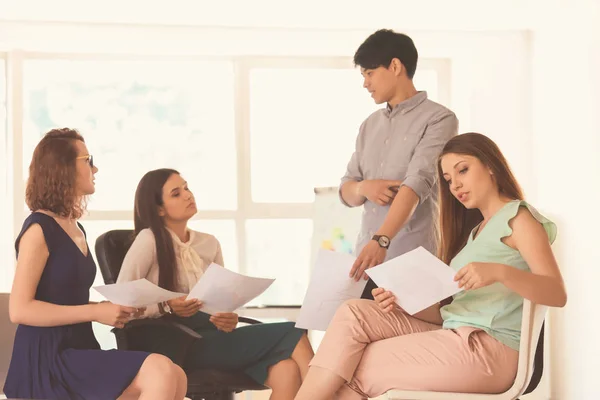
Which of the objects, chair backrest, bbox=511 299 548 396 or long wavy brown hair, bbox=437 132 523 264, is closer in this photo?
chair backrest, bbox=511 299 548 396

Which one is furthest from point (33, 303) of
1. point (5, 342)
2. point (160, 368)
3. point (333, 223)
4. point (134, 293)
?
point (333, 223)

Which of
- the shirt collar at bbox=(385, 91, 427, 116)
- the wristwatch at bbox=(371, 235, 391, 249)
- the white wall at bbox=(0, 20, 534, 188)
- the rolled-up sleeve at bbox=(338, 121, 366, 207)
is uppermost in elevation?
the white wall at bbox=(0, 20, 534, 188)

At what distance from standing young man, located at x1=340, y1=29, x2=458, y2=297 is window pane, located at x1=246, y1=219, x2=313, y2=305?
2560 mm

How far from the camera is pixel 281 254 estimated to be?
5.22 metres

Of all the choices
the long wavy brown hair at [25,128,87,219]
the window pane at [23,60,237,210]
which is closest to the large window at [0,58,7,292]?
the window pane at [23,60,237,210]

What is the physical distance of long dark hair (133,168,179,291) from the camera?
2.96 meters

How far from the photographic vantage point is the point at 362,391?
215 centimetres

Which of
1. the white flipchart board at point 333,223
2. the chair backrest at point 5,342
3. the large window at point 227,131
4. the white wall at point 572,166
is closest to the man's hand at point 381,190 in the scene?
the chair backrest at point 5,342

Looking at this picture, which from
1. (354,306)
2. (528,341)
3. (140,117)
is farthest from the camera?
A: (140,117)

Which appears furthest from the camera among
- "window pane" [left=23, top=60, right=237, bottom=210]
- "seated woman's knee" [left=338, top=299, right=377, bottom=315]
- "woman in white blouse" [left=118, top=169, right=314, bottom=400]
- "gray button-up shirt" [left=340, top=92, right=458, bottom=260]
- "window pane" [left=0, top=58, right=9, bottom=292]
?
"window pane" [left=23, top=60, right=237, bottom=210]

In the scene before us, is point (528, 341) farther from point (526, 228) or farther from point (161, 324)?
point (161, 324)

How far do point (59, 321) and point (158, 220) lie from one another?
898 millimetres

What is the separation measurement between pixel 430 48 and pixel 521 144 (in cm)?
84

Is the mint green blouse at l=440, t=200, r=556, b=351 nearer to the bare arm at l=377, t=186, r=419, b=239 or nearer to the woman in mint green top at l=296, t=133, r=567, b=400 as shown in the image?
the woman in mint green top at l=296, t=133, r=567, b=400
